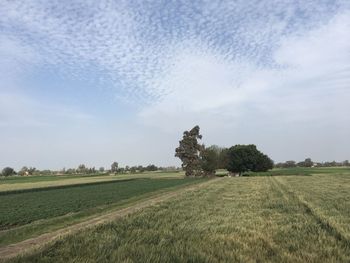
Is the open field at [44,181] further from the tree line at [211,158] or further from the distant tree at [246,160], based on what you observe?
the distant tree at [246,160]

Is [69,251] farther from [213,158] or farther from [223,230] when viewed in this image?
[213,158]

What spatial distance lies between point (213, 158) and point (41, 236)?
388 feet

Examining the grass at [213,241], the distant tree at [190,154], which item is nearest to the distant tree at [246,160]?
the distant tree at [190,154]

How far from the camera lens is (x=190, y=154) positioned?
129750 millimetres

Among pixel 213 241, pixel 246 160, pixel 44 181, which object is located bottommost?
pixel 213 241

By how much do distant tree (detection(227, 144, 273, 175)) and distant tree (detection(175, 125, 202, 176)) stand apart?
38.2 ft

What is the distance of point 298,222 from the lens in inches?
671

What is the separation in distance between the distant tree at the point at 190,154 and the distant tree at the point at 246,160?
1166 centimetres

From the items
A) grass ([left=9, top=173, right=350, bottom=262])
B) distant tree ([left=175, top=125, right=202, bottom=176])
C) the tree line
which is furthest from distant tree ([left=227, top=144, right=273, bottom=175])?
grass ([left=9, top=173, right=350, bottom=262])

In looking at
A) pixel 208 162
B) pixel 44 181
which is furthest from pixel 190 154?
pixel 44 181

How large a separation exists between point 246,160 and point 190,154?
17856mm

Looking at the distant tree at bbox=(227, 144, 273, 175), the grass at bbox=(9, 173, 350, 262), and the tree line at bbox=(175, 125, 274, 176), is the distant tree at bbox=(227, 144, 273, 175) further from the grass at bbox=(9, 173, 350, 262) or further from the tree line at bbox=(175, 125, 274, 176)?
the grass at bbox=(9, 173, 350, 262)

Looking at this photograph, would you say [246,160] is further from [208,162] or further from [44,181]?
[44,181]

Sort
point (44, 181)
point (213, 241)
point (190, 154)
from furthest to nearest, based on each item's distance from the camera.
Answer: point (190, 154) → point (44, 181) → point (213, 241)
